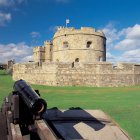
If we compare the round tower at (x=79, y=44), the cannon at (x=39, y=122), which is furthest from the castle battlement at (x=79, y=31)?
the cannon at (x=39, y=122)

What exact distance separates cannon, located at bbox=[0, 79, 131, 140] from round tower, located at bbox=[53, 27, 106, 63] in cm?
2442

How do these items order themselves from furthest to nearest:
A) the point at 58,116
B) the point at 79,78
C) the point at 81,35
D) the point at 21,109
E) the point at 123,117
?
the point at 81,35
the point at 79,78
the point at 123,117
the point at 58,116
the point at 21,109

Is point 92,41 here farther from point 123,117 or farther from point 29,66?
point 123,117

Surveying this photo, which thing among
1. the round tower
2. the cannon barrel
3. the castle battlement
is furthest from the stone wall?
the cannon barrel

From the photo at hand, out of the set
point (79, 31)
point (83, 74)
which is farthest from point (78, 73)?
point (79, 31)

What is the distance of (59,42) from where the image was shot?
29.3 meters

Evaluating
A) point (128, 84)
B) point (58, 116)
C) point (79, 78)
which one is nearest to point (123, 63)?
point (128, 84)

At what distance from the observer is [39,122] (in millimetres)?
3121

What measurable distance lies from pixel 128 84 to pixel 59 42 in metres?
10.8

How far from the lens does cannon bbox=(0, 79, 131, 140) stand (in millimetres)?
3104

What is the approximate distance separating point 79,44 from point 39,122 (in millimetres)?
25484

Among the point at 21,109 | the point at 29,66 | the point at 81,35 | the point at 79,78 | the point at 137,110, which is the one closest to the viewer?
the point at 21,109

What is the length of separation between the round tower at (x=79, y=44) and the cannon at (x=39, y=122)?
24424 millimetres

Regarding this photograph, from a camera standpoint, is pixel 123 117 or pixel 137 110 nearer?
pixel 123 117
